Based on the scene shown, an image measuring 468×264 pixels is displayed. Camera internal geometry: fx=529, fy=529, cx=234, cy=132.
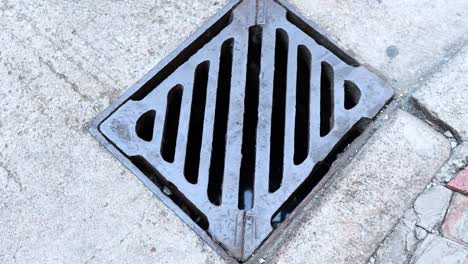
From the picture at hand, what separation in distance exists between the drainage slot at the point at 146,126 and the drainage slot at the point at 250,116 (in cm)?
34

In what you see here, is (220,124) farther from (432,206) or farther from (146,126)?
(432,206)

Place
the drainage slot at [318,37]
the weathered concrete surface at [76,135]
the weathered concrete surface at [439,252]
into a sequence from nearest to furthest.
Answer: the weathered concrete surface at [439,252], the weathered concrete surface at [76,135], the drainage slot at [318,37]

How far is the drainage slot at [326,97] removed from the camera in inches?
73.9

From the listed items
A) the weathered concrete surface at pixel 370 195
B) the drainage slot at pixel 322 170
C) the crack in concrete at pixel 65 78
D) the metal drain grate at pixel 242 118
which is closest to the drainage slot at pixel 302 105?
the metal drain grate at pixel 242 118

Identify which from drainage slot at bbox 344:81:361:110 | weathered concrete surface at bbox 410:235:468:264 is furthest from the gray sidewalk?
drainage slot at bbox 344:81:361:110

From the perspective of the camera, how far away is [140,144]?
1787 millimetres

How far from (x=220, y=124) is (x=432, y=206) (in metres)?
0.82

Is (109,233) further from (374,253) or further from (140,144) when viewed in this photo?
(374,253)

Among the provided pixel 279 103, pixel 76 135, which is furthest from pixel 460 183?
pixel 76 135

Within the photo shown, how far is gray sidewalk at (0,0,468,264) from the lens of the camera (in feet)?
5.35

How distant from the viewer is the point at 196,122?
204 cm

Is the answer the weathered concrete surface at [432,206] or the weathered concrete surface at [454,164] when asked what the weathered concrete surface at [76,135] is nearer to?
the weathered concrete surface at [432,206]

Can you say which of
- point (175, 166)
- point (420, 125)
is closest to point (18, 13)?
point (175, 166)

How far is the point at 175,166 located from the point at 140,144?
0.15 meters
